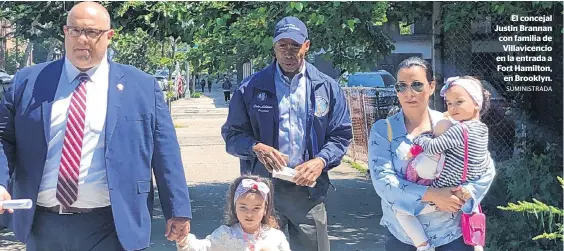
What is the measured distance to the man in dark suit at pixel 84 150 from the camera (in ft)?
11.5

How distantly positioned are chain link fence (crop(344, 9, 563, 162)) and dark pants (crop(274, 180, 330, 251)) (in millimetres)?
3750

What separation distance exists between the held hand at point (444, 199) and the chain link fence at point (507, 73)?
4275mm

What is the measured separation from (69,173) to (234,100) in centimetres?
122

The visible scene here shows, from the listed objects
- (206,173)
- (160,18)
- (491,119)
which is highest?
(160,18)

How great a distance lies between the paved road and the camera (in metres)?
7.80

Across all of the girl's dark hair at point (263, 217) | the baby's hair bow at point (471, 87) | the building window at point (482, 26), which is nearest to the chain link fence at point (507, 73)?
the building window at point (482, 26)

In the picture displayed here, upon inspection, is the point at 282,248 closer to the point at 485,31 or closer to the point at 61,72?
the point at 61,72

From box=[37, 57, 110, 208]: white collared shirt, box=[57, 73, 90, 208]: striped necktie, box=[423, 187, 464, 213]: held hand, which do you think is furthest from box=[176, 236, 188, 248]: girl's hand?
box=[423, 187, 464, 213]: held hand

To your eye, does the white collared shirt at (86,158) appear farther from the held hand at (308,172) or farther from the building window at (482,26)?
the building window at (482,26)

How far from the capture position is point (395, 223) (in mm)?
3701

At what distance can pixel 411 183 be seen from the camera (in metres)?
3.60

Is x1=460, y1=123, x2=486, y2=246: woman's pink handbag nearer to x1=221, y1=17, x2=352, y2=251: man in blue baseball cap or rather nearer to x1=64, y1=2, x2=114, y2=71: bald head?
x1=221, y1=17, x2=352, y2=251: man in blue baseball cap

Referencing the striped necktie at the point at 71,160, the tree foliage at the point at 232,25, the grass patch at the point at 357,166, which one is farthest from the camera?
the grass patch at the point at 357,166

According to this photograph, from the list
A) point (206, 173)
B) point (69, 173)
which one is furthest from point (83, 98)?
point (206, 173)
